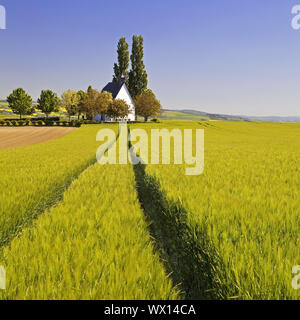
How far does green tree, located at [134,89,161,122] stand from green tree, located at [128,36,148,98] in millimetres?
2053

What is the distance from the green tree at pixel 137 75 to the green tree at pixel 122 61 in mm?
3580

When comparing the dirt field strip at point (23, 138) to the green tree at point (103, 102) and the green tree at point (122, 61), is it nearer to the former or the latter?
the green tree at point (103, 102)

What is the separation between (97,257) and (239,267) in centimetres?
147

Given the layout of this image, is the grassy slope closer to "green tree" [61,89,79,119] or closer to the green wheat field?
the green wheat field

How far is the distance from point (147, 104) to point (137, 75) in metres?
9.98

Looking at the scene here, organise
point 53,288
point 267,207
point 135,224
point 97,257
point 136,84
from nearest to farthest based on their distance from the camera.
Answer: point 53,288 < point 97,257 < point 135,224 < point 267,207 < point 136,84

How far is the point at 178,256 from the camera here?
3.93 metres

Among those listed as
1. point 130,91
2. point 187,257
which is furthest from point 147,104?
point 187,257

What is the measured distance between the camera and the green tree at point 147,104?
7626 cm

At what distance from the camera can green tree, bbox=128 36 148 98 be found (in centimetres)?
7519

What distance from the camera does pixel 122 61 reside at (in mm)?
79625
